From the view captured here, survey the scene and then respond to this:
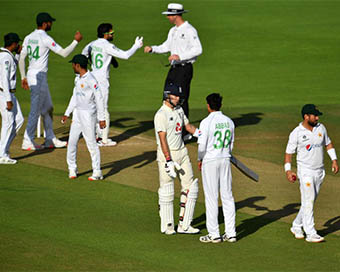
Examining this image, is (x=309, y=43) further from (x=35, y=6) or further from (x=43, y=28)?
(x=43, y=28)

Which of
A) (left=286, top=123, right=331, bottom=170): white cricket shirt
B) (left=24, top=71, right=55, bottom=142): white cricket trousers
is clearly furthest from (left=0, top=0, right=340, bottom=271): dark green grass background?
(left=24, top=71, right=55, bottom=142): white cricket trousers

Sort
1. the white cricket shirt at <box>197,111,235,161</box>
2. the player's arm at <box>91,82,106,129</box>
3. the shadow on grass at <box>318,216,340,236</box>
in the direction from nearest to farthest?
the white cricket shirt at <box>197,111,235,161</box>
the shadow on grass at <box>318,216,340,236</box>
the player's arm at <box>91,82,106,129</box>

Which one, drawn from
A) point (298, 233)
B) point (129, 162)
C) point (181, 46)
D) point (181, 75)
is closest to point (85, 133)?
point (129, 162)

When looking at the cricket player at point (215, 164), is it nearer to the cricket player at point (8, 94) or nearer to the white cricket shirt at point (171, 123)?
the white cricket shirt at point (171, 123)

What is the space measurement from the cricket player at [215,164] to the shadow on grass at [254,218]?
491 millimetres

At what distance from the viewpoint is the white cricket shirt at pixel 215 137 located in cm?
1180

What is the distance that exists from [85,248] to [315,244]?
10.4 ft

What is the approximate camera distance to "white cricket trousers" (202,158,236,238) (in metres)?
11.9

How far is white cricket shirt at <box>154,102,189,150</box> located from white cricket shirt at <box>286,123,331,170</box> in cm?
161

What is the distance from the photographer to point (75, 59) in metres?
15.1

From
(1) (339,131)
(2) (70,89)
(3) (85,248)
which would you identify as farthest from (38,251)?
(2) (70,89)

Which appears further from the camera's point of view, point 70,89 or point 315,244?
point 70,89

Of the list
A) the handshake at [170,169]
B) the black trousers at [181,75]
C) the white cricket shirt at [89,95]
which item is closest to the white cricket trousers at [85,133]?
the white cricket shirt at [89,95]

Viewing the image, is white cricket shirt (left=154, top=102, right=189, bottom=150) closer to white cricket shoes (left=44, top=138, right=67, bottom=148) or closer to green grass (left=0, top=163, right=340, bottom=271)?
green grass (left=0, top=163, right=340, bottom=271)
